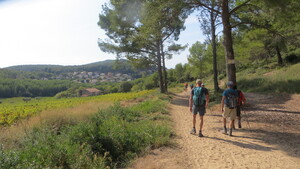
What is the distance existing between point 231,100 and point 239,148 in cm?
162

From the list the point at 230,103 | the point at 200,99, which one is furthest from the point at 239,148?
the point at 200,99

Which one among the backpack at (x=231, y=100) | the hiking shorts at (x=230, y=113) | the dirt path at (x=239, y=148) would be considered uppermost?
the backpack at (x=231, y=100)

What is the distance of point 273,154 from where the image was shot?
4633 millimetres

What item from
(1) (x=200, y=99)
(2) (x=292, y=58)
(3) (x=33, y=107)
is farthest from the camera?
(2) (x=292, y=58)

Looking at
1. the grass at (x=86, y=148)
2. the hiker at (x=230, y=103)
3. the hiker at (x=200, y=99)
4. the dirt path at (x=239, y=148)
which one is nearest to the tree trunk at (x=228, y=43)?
the dirt path at (x=239, y=148)

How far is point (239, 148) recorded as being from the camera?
5113 millimetres

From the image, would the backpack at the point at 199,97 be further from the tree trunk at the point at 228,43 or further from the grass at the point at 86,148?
the tree trunk at the point at 228,43

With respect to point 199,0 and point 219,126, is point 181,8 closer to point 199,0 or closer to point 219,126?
point 199,0

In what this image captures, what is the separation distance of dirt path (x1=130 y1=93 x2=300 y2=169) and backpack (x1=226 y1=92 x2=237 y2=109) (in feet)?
3.09

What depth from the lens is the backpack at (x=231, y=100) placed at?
20.4 feet

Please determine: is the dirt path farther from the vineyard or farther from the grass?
the vineyard

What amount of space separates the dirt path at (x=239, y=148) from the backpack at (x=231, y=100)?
0.94 meters

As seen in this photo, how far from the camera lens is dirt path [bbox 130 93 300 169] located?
169 inches

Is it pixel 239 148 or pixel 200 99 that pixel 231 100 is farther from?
pixel 239 148
